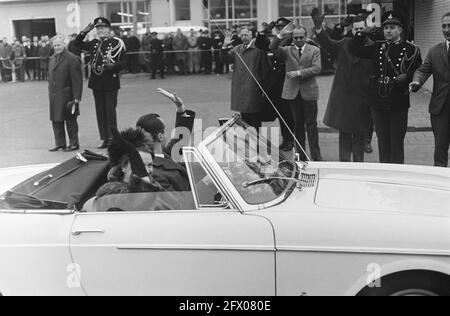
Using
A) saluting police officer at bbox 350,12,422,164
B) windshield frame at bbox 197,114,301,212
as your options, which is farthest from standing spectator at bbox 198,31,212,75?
windshield frame at bbox 197,114,301,212

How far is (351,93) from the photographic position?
22.3 feet

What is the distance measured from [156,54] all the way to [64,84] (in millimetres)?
12533

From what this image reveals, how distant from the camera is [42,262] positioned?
3059 mm

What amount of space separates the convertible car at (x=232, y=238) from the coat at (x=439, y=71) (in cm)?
298

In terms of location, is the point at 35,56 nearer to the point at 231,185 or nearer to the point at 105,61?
the point at 105,61

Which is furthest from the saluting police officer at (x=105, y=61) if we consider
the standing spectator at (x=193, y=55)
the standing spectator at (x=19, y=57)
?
the standing spectator at (x=19, y=57)

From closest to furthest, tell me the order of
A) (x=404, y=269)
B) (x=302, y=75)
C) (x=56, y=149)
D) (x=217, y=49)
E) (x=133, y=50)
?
(x=404, y=269)
(x=302, y=75)
(x=56, y=149)
(x=217, y=49)
(x=133, y=50)

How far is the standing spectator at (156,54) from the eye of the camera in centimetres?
2095

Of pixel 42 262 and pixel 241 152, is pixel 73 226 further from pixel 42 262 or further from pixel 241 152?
pixel 241 152

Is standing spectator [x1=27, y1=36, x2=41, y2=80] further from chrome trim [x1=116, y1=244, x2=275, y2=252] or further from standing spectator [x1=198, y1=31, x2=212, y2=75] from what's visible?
chrome trim [x1=116, y1=244, x2=275, y2=252]

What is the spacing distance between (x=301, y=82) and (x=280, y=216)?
468cm

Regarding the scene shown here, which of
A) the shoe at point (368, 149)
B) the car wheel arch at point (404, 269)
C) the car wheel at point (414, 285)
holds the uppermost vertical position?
the car wheel arch at point (404, 269)

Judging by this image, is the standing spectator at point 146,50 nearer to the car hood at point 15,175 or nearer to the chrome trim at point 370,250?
the car hood at point 15,175

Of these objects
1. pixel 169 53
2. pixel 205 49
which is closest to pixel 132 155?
pixel 205 49
